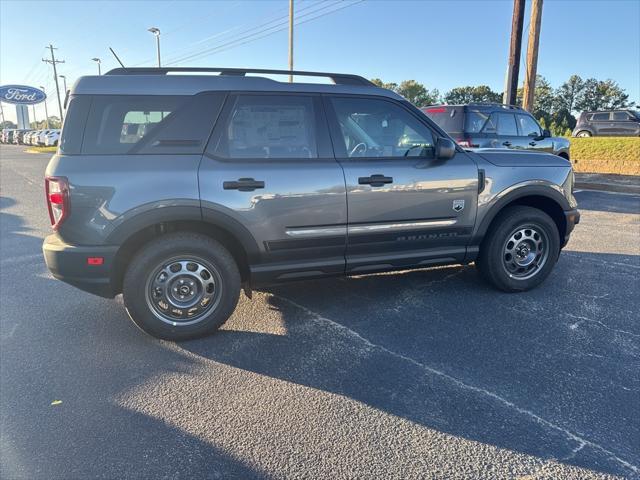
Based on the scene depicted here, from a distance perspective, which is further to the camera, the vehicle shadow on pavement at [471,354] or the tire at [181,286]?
the tire at [181,286]

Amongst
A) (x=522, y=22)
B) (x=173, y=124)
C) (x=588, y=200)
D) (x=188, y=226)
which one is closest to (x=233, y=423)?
(x=188, y=226)

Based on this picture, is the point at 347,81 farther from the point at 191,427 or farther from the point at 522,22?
the point at 522,22

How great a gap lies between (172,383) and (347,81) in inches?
109

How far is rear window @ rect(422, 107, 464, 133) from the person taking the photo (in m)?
9.55

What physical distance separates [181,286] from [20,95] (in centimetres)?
4973

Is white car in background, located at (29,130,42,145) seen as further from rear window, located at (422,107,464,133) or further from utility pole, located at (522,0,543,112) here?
rear window, located at (422,107,464,133)

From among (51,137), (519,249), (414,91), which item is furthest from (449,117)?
(414,91)

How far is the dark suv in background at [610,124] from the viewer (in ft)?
69.1

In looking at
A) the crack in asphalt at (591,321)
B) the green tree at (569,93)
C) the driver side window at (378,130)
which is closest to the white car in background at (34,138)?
the driver side window at (378,130)

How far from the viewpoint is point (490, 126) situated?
390 inches

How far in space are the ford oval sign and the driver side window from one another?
47.9 m

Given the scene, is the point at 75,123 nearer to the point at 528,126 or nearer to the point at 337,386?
the point at 337,386

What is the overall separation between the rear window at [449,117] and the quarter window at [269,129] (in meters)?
6.41

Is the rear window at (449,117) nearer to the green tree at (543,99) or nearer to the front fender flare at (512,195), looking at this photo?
the front fender flare at (512,195)
